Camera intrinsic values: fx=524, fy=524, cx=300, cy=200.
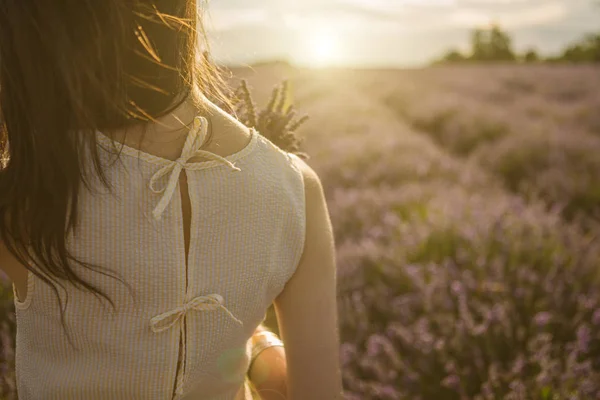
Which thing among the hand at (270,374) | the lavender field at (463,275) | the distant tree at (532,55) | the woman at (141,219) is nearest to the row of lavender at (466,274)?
the lavender field at (463,275)

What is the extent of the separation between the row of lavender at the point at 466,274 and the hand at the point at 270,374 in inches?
38.1

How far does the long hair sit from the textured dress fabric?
1.4 inches

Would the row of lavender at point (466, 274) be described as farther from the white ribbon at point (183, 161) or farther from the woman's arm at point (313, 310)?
the white ribbon at point (183, 161)

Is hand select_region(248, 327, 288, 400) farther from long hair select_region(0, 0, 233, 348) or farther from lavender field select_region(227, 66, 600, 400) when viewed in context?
lavender field select_region(227, 66, 600, 400)

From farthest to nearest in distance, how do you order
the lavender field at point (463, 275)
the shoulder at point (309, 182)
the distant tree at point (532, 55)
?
the distant tree at point (532, 55), the lavender field at point (463, 275), the shoulder at point (309, 182)

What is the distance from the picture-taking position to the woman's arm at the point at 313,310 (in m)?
1.04

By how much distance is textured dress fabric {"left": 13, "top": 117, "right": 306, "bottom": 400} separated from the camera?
0.85 m

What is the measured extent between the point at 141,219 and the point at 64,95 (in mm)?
235

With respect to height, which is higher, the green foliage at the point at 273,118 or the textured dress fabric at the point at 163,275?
the green foliage at the point at 273,118

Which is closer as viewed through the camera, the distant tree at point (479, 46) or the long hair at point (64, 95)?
the long hair at point (64, 95)

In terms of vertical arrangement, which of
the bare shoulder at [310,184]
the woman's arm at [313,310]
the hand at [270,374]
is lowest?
the hand at [270,374]

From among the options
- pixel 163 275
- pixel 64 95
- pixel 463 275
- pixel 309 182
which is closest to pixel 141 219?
pixel 163 275

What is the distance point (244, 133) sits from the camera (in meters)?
0.96

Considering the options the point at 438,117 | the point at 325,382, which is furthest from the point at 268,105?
the point at 438,117
